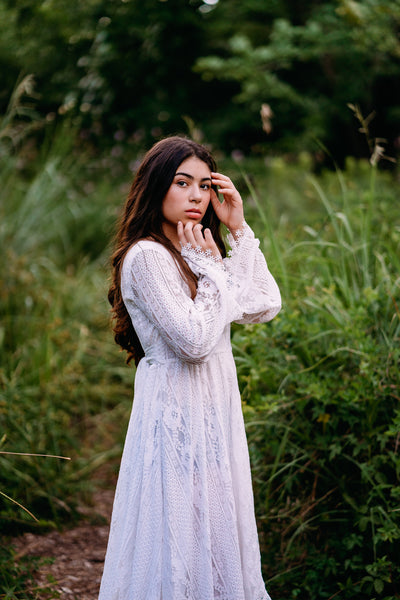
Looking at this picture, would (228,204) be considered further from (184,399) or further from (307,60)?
(307,60)

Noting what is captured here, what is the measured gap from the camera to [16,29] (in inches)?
299

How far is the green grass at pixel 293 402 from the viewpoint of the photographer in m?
2.68

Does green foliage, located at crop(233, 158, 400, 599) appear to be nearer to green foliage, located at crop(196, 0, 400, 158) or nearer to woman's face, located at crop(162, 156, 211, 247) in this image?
woman's face, located at crop(162, 156, 211, 247)

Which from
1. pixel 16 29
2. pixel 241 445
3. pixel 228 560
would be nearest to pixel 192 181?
pixel 241 445

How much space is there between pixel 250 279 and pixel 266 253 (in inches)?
49.2

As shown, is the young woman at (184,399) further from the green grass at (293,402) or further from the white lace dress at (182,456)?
the green grass at (293,402)

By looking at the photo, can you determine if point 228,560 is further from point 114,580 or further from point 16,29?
point 16,29

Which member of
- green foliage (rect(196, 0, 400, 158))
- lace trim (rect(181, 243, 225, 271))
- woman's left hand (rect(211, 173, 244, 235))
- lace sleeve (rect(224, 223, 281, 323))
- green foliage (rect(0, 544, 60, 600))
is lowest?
green foliage (rect(0, 544, 60, 600))

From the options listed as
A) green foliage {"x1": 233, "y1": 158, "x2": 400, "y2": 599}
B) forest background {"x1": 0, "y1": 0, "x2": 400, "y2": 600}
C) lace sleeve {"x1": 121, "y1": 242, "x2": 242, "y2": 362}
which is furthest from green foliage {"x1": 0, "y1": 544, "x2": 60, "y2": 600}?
lace sleeve {"x1": 121, "y1": 242, "x2": 242, "y2": 362}

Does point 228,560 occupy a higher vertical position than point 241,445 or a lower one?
lower

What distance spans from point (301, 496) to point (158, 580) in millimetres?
1134

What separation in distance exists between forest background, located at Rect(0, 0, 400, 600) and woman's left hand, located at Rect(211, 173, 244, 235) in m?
0.75

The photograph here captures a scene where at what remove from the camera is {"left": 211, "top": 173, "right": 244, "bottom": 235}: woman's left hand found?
224 cm

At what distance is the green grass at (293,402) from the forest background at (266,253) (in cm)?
1
